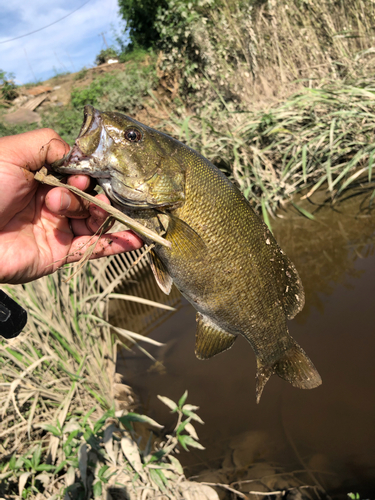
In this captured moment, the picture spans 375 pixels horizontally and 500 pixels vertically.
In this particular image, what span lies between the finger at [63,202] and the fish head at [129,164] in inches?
7.3

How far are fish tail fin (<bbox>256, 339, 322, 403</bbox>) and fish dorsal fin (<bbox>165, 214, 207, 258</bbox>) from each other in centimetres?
76

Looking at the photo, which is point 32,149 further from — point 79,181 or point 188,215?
point 188,215

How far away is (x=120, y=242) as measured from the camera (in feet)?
6.82

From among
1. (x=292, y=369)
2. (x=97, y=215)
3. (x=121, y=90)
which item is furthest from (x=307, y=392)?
(x=121, y=90)

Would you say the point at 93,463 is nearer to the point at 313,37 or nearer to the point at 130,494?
the point at 130,494

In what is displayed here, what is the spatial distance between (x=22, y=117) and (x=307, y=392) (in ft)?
60.4

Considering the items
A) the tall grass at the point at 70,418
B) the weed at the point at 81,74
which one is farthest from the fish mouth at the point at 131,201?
the weed at the point at 81,74

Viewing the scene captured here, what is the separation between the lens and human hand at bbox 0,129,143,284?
171 cm

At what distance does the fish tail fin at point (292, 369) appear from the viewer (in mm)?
1878

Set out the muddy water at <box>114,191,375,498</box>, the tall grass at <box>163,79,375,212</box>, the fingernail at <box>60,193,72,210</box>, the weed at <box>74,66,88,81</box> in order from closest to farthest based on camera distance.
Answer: the fingernail at <box>60,193,72,210</box> → the muddy water at <box>114,191,375,498</box> → the tall grass at <box>163,79,375,212</box> → the weed at <box>74,66,88,81</box>

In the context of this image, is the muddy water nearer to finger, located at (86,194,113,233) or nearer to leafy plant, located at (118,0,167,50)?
finger, located at (86,194,113,233)

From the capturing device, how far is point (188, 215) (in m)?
1.61

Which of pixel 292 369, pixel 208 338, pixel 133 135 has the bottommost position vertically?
pixel 292 369

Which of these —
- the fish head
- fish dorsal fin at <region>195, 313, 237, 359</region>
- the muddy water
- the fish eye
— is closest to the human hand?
the fish head
